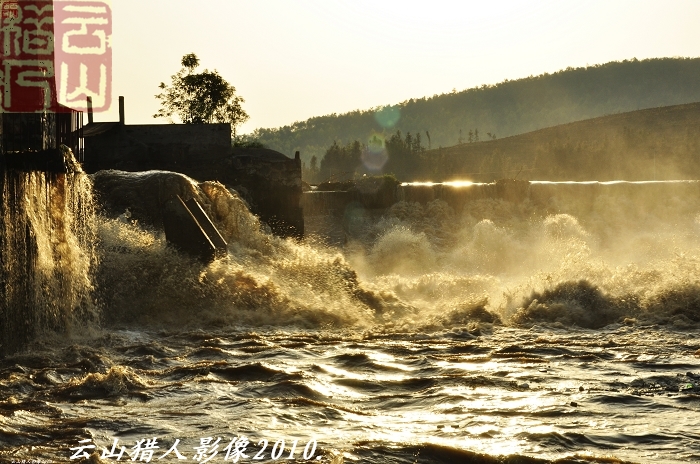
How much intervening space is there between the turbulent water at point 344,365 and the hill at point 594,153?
1690 inches

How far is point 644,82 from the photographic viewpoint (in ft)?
566

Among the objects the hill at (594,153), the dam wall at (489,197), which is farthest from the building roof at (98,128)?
the hill at (594,153)

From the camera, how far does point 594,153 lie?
7231 cm

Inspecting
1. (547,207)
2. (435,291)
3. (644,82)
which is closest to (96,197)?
(435,291)

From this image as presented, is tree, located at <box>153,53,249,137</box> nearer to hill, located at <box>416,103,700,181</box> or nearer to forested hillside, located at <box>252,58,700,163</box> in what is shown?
hill, located at <box>416,103,700,181</box>

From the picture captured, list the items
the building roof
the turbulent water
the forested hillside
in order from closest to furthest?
the turbulent water < the building roof < the forested hillside

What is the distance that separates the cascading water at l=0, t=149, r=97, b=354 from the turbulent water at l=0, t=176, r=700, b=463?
31 centimetres

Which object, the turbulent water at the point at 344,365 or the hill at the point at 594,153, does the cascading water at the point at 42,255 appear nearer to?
the turbulent water at the point at 344,365

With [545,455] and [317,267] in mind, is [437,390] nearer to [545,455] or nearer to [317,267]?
[545,455]

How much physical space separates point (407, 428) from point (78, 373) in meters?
3.37

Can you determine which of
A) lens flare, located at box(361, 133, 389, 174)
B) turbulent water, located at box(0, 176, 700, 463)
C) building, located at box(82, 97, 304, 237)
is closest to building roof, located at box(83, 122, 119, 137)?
building, located at box(82, 97, 304, 237)

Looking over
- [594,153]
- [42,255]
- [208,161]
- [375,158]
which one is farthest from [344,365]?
[375,158]

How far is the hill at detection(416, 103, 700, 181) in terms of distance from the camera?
7138cm

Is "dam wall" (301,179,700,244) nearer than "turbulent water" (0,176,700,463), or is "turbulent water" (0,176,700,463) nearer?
"turbulent water" (0,176,700,463)
